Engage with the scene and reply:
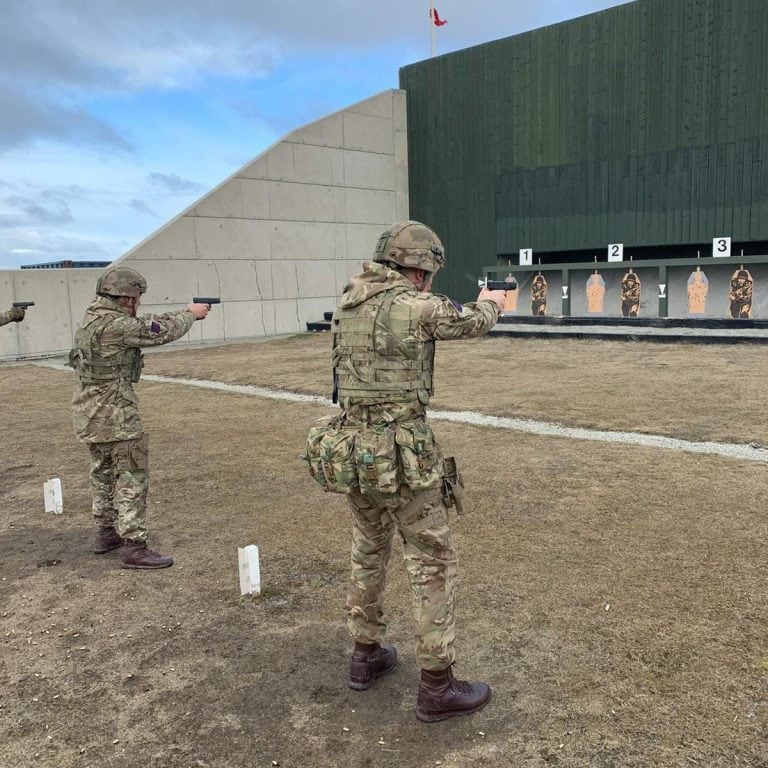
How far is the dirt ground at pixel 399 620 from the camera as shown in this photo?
305 centimetres

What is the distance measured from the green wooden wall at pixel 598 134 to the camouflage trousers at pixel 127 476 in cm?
2005

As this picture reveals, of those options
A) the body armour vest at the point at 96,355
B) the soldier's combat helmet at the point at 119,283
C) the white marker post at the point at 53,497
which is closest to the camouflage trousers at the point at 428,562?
the body armour vest at the point at 96,355

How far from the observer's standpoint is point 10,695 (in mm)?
3488

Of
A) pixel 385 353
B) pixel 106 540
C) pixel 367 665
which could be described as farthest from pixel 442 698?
pixel 106 540

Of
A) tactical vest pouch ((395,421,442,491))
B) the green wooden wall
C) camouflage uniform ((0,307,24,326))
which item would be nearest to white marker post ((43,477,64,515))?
camouflage uniform ((0,307,24,326))

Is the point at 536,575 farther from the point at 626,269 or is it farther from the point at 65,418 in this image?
the point at 626,269

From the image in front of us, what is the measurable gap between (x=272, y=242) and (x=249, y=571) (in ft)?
68.7

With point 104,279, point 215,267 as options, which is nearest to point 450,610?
point 104,279

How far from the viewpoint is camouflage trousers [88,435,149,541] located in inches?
198

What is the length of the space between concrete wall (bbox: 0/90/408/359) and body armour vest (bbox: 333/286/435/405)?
18.8m

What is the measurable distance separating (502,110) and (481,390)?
1640 centimetres

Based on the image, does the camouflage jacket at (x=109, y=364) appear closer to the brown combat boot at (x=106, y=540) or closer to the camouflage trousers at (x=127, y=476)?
Answer: the camouflage trousers at (x=127, y=476)

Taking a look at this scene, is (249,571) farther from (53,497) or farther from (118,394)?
(53,497)

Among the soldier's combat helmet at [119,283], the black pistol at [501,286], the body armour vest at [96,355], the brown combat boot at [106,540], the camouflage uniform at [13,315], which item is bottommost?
the brown combat boot at [106,540]
